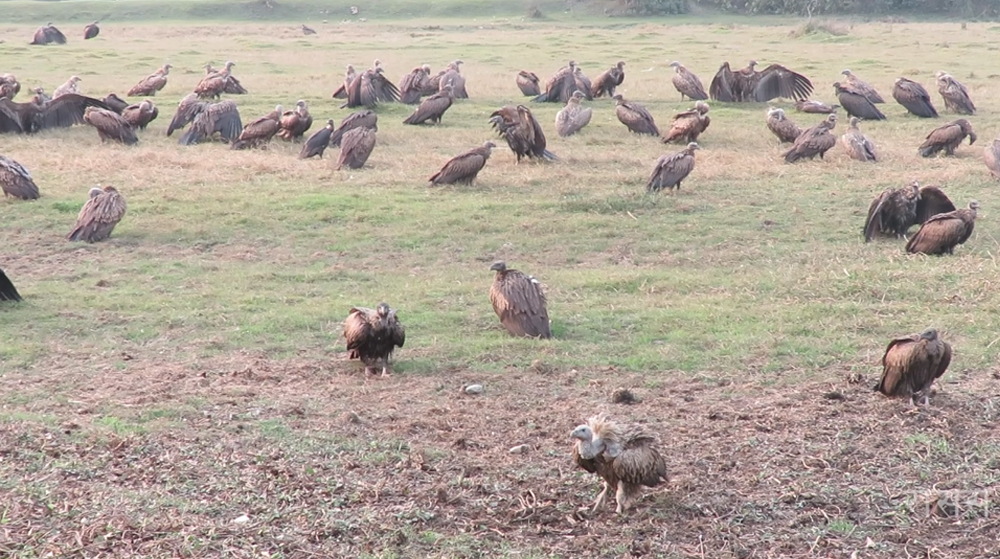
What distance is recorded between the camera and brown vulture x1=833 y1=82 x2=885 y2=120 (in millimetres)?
16891

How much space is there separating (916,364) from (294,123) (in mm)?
10674

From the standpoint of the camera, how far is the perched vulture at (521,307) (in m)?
7.35

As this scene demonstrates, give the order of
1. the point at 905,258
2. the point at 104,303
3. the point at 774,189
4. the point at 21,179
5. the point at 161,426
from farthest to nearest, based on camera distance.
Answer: the point at 774,189, the point at 21,179, the point at 905,258, the point at 104,303, the point at 161,426

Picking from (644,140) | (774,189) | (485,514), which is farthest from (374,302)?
(644,140)

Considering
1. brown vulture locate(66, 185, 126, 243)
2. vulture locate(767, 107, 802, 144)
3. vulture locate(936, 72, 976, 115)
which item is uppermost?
vulture locate(936, 72, 976, 115)

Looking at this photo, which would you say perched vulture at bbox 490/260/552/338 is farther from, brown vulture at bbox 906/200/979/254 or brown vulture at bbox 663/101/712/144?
brown vulture at bbox 663/101/712/144

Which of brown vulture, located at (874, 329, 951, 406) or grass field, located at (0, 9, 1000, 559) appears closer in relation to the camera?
grass field, located at (0, 9, 1000, 559)

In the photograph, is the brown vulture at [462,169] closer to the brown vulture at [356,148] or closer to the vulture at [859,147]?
the brown vulture at [356,148]

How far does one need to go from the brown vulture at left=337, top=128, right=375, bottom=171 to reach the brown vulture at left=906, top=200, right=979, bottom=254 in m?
6.30

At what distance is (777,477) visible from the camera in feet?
16.5

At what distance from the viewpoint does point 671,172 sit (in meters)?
11.7

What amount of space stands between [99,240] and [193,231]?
804 mm

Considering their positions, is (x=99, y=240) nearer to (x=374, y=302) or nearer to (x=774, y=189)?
(x=374, y=302)

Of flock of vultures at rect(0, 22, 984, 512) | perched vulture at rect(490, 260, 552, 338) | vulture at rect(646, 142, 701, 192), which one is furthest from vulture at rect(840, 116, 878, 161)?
perched vulture at rect(490, 260, 552, 338)
